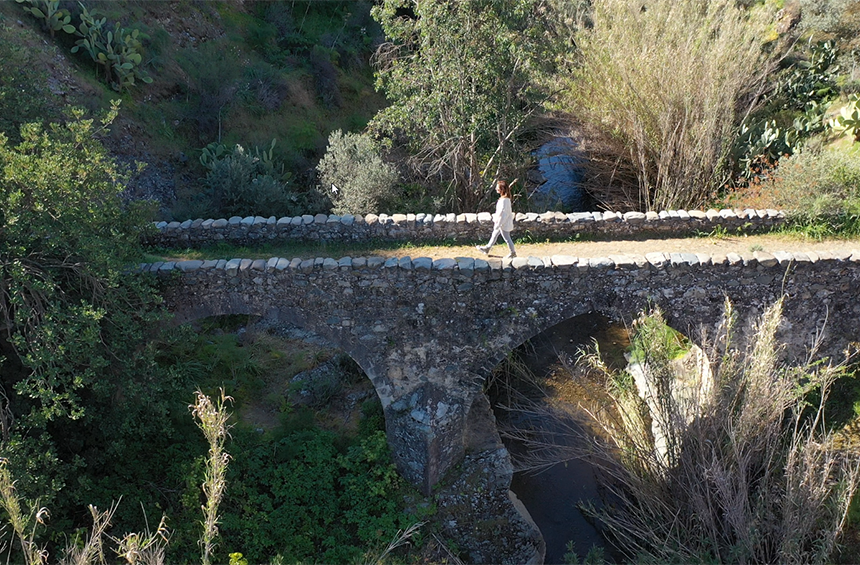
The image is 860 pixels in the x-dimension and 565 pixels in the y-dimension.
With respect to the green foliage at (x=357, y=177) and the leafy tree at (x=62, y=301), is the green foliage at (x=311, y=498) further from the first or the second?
the green foliage at (x=357, y=177)

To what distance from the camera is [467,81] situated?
43.3 feet

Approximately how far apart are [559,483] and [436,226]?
5.82 m

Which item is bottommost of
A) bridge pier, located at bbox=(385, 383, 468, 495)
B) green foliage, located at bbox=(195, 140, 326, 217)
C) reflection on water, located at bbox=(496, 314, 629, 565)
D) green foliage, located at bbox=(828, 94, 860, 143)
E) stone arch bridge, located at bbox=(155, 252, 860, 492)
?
reflection on water, located at bbox=(496, 314, 629, 565)

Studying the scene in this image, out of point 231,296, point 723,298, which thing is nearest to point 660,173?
point 723,298

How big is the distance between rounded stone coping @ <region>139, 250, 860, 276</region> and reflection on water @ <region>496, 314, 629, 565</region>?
142 cm

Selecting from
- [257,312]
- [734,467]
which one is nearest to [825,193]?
[734,467]

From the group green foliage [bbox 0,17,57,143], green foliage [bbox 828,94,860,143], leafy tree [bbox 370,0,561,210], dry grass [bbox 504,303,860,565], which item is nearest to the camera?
dry grass [bbox 504,303,860,565]

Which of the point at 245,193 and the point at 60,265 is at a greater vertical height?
the point at 60,265

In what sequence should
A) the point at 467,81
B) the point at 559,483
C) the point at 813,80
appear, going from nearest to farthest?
1. the point at 559,483
2. the point at 467,81
3. the point at 813,80

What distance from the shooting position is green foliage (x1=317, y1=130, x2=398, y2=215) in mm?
13844

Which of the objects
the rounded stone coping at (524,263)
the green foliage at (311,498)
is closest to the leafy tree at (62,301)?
the rounded stone coping at (524,263)

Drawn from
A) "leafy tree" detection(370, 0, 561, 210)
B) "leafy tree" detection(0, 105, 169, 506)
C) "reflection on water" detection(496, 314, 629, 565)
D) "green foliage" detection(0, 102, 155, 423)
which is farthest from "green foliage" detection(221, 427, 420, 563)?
"leafy tree" detection(370, 0, 561, 210)

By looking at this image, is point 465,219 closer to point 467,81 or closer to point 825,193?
point 467,81

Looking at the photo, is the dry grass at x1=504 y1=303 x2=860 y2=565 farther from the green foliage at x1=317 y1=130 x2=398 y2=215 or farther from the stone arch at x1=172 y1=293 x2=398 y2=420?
→ the green foliage at x1=317 y1=130 x2=398 y2=215
